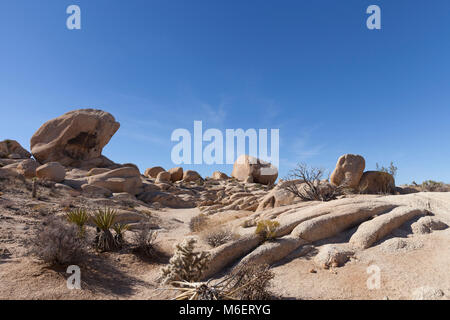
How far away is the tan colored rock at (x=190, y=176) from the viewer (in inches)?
1612

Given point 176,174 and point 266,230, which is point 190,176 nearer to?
point 176,174

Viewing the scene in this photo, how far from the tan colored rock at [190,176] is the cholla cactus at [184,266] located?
35.4 m

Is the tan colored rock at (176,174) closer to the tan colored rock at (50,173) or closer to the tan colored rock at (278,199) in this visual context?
the tan colored rock at (50,173)

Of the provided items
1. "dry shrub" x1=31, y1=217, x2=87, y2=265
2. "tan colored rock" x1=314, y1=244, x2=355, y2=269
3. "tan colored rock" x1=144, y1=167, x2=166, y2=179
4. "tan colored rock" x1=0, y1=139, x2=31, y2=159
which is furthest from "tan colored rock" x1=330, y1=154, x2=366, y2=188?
"tan colored rock" x1=0, y1=139, x2=31, y2=159

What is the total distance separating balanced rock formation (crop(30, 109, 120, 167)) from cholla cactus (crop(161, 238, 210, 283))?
3579cm

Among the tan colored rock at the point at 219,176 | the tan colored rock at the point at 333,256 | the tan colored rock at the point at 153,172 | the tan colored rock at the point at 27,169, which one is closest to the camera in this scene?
the tan colored rock at the point at 333,256

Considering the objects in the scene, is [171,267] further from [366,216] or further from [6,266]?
[366,216]

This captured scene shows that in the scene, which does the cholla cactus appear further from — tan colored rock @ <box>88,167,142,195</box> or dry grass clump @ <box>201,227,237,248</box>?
tan colored rock @ <box>88,167,142,195</box>

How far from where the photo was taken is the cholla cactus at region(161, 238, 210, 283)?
5.30 metres

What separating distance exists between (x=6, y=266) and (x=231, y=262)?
5.31m

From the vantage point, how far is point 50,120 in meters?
37.5

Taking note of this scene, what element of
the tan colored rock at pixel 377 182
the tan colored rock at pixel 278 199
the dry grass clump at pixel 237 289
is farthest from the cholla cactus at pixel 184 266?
the tan colored rock at pixel 377 182

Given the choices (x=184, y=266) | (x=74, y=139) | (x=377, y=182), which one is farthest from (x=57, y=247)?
(x=74, y=139)
